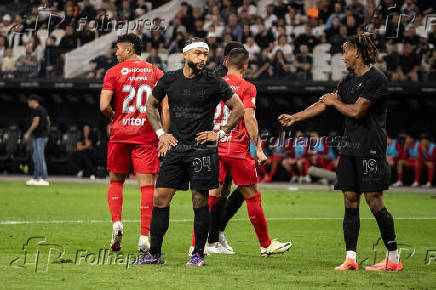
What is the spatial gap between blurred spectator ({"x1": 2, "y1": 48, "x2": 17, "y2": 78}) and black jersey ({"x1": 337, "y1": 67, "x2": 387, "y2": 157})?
20.7m

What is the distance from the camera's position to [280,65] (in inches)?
1016

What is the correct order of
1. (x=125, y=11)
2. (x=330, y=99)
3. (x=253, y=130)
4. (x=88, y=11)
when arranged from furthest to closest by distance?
(x=125, y=11) < (x=88, y=11) < (x=253, y=130) < (x=330, y=99)

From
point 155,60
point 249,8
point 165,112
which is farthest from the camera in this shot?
point 249,8

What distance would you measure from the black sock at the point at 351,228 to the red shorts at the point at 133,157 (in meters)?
2.58

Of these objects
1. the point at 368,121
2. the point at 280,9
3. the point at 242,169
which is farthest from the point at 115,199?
the point at 280,9

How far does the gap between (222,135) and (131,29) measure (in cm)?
2003

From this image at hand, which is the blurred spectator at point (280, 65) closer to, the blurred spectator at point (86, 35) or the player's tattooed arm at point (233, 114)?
the blurred spectator at point (86, 35)

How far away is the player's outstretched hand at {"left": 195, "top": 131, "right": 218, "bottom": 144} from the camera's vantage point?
8.56 metres

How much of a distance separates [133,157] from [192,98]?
196 cm

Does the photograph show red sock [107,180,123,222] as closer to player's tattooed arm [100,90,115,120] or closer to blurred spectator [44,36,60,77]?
player's tattooed arm [100,90,115,120]

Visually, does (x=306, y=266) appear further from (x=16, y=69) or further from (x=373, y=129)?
(x=16, y=69)

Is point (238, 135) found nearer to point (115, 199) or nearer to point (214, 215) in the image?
point (214, 215)

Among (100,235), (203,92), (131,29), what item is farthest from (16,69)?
(203,92)

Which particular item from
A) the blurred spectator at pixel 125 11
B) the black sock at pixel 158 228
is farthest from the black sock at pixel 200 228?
the blurred spectator at pixel 125 11
